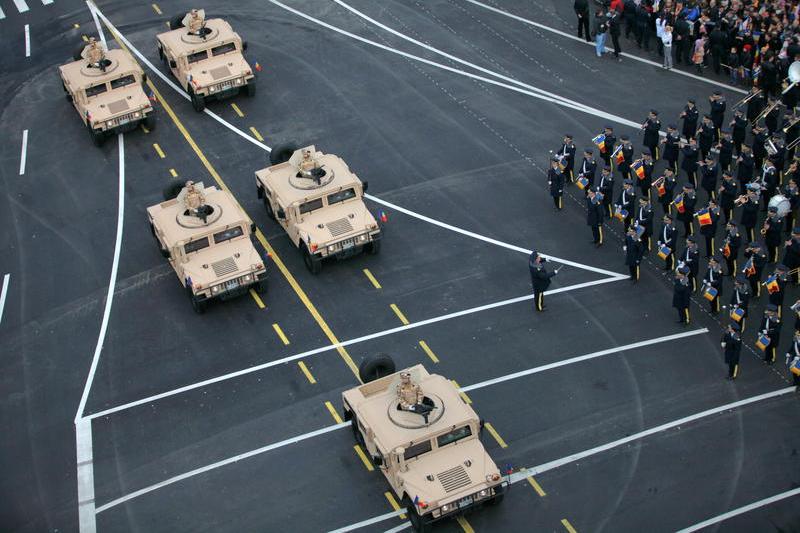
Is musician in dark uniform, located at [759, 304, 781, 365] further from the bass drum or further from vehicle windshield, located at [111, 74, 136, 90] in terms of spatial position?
vehicle windshield, located at [111, 74, 136, 90]

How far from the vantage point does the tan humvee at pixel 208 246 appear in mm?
36281

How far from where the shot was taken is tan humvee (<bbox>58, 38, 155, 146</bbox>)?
44219 mm

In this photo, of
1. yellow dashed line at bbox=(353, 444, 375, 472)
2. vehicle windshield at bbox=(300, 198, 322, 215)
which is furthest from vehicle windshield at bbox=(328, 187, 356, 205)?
yellow dashed line at bbox=(353, 444, 375, 472)

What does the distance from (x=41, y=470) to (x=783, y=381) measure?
18.6 metres

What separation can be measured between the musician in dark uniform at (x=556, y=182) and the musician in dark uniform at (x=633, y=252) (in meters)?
3.47

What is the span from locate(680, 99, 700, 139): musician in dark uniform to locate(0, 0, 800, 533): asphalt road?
2.28m

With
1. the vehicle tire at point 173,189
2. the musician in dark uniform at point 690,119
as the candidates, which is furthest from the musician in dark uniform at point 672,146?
the vehicle tire at point 173,189

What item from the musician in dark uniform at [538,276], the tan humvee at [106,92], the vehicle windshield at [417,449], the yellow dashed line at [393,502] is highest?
the tan humvee at [106,92]

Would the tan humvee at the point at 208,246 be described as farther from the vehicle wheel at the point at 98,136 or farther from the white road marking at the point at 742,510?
the white road marking at the point at 742,510

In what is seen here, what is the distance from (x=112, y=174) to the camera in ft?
143

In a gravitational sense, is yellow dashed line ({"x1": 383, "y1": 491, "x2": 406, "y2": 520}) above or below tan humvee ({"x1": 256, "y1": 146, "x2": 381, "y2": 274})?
below

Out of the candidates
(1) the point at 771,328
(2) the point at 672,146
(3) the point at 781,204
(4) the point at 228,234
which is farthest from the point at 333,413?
(2) the point at 672,146

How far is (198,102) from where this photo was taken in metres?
45.7

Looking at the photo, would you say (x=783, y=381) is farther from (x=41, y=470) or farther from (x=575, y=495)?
(x=41, y=470)
